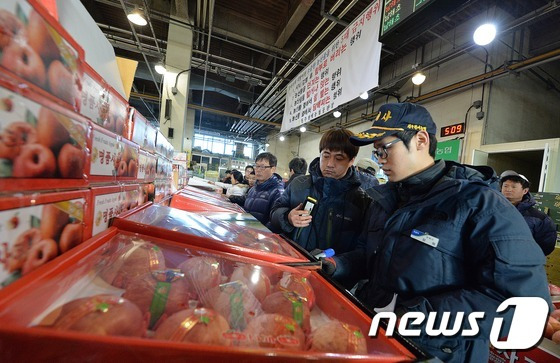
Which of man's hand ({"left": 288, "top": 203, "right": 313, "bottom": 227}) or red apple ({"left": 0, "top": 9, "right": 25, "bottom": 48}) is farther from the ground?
red apple ({"left": 0, "top": 9, "right": 25, "bottom": 48})

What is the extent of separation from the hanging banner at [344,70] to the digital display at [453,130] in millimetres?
4529

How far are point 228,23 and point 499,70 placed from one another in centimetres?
629

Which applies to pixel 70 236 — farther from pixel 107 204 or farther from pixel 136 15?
pixel 136 15

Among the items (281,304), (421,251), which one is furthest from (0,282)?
(421,251)

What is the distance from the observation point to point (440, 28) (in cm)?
602

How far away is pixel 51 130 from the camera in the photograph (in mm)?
543

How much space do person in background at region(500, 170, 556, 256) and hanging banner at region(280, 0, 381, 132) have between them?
90.1 inches

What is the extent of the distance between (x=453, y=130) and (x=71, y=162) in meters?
8.04

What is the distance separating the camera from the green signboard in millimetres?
6301

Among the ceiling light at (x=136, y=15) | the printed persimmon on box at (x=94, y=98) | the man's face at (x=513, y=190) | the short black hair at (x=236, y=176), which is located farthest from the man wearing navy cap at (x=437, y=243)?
the short black hair at (x=236, y=176)

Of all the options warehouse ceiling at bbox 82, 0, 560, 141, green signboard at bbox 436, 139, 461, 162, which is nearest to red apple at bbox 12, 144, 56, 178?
warehouse ceiling at bbox 82, 0, 560, 141

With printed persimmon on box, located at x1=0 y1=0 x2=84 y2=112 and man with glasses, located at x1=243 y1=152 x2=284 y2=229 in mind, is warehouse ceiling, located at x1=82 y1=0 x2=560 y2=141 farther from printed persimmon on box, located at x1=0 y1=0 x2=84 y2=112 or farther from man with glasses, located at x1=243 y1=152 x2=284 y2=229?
printed persimmon on box, located at x1=0 y1=0 x2=84 y2=112
